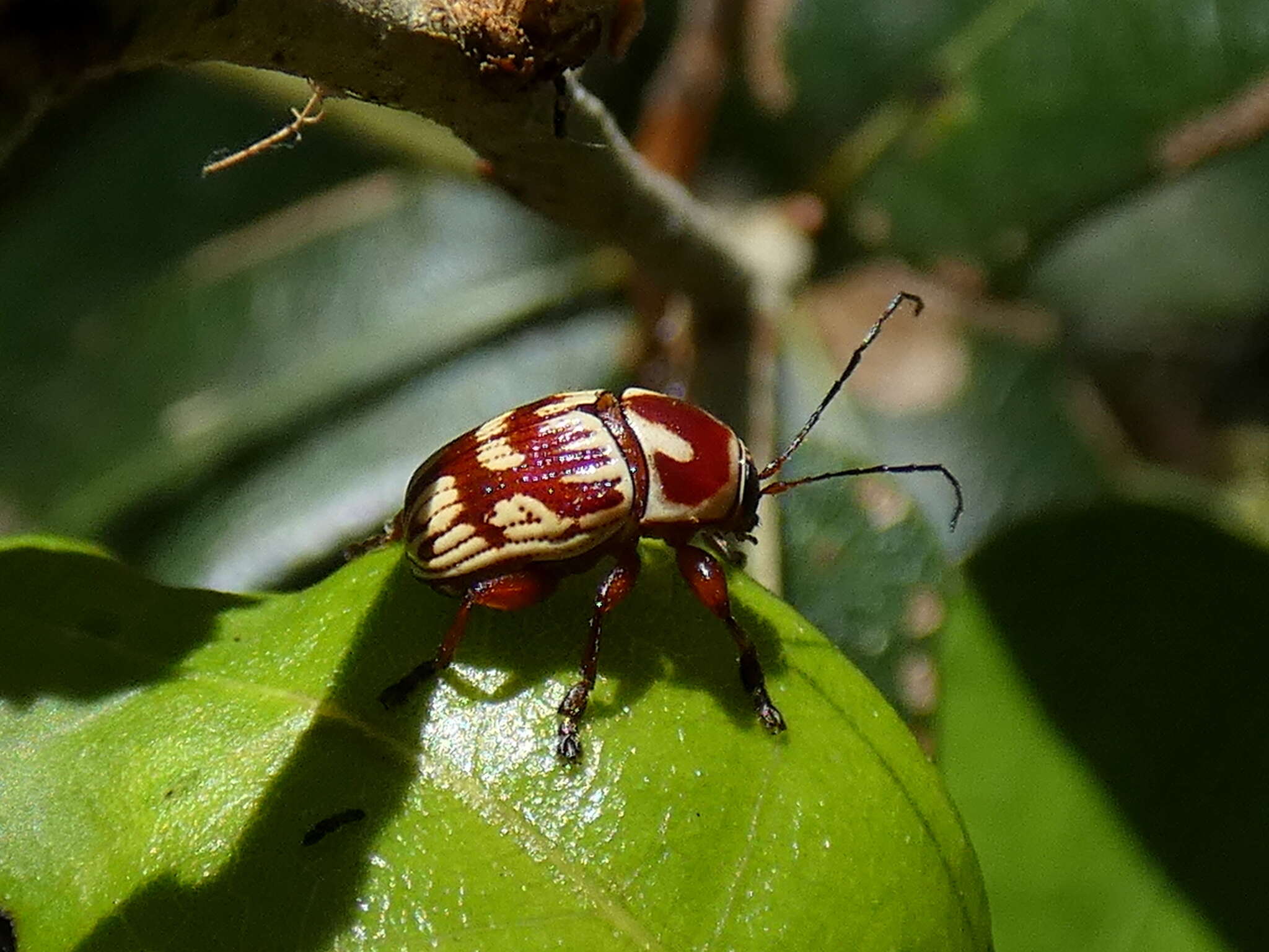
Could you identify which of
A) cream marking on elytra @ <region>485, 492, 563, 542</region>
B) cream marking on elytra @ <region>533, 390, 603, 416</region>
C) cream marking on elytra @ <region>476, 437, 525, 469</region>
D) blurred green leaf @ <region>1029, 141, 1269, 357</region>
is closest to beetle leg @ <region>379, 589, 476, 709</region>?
cream marking on elytra @ <region>485, 492, 563, 542</region>

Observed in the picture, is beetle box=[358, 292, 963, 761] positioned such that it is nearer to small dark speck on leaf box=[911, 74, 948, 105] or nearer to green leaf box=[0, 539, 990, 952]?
green leaf box=[0, 539, 990, 952]

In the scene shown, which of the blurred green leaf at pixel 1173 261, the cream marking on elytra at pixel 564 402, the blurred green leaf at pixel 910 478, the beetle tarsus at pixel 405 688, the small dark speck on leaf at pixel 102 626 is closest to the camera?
the beetle tarsus at pixel 405 688

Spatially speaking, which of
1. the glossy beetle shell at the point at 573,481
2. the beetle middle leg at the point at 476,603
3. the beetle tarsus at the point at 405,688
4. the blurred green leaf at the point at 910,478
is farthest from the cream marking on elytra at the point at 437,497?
the blurred green leaf at the point at 910,478

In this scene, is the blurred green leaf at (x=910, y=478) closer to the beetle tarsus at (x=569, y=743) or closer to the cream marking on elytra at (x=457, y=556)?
the cream marking on elytra at (x=457, y=556)

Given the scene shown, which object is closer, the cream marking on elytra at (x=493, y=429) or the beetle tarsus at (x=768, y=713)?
the beetle tarsus at (x=768, y=713)

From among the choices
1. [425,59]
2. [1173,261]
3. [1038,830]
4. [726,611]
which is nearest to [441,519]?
[726,611]

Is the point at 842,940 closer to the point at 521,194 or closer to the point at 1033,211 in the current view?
the point at 521,194

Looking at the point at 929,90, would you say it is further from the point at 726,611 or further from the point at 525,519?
the point at 726,611
